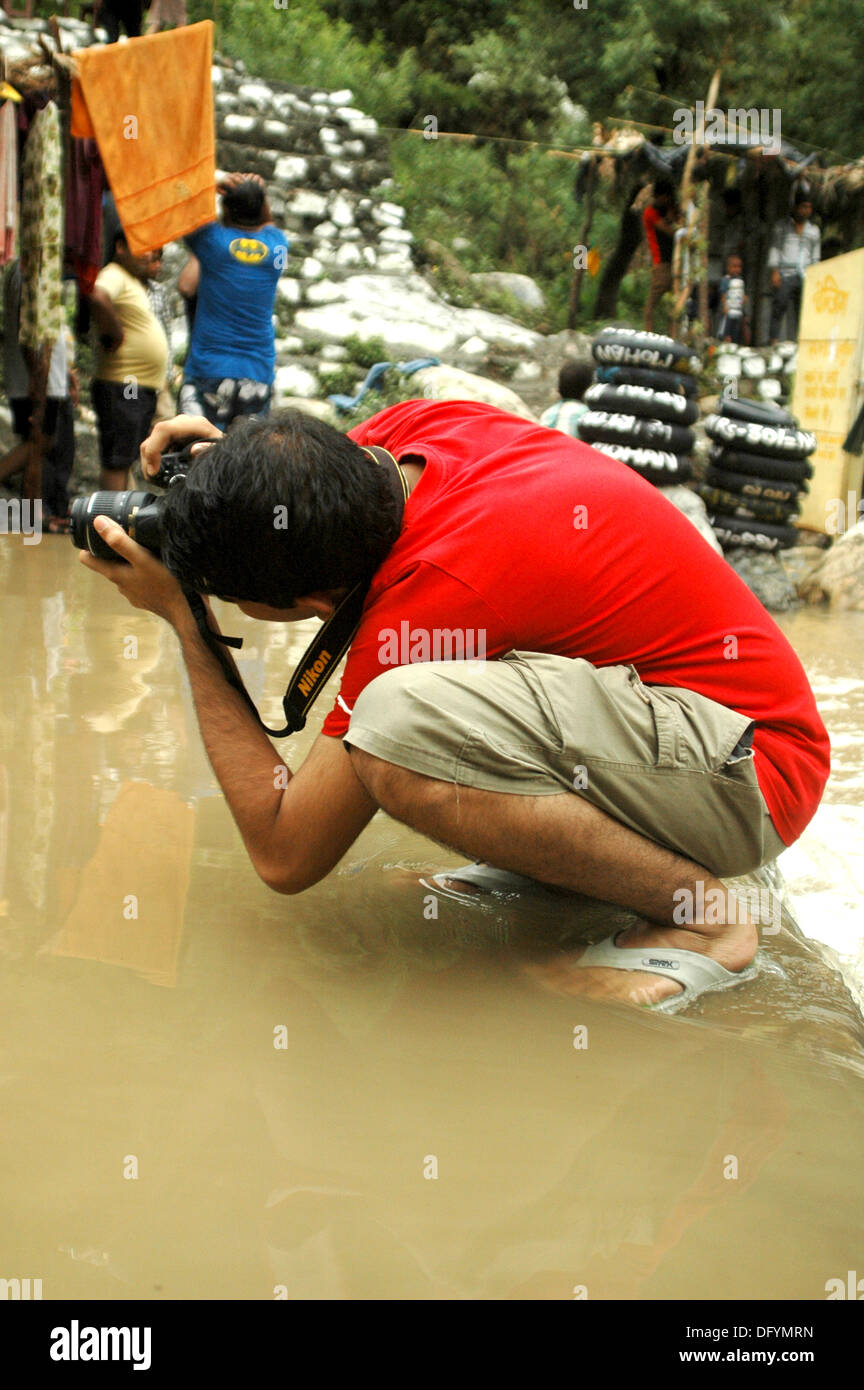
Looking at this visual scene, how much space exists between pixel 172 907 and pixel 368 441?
0.86 m

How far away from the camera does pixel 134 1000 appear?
166cm

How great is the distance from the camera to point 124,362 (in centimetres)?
559

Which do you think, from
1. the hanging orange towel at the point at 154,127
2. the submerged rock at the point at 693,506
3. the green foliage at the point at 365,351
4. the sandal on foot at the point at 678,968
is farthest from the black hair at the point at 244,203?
the sandal on foot at the point at 678,968

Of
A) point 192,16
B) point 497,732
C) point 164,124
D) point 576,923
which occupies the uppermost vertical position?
point 192,16

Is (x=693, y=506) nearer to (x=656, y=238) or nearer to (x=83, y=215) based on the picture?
(x=83, y=215)

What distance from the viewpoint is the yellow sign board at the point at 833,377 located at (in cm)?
739

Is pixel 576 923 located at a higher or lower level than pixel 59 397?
lower

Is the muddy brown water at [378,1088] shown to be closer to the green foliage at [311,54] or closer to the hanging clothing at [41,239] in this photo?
the hanging clothing at [41,239]

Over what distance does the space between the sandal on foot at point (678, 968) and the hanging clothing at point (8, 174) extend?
4594mm

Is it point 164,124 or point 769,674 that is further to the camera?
point 164,124

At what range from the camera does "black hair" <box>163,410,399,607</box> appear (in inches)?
63.3
